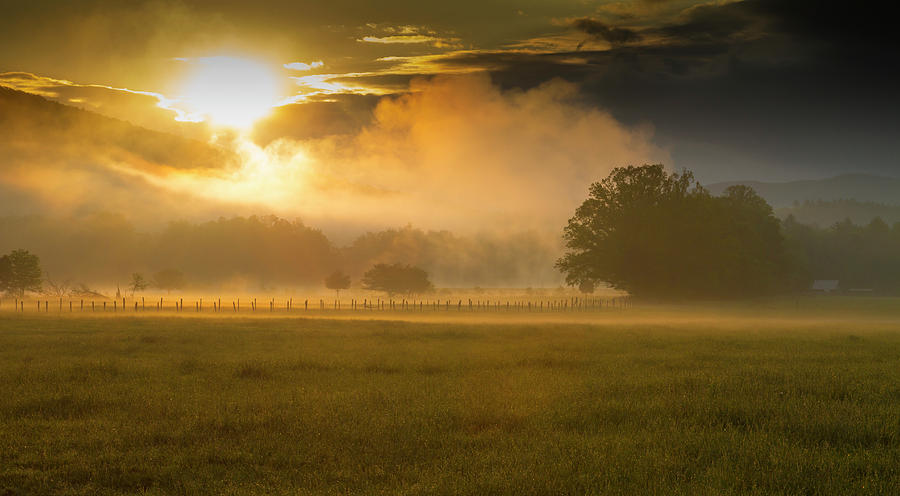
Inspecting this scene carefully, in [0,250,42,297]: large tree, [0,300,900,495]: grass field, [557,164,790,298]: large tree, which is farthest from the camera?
[0,250,42,297]: large tree

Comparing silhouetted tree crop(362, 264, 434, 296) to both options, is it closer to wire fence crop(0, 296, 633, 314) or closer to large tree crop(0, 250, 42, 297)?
wire fence crop(0, 296, 633, 314)

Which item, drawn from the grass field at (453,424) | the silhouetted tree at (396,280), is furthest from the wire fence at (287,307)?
the grass field at (453,424)

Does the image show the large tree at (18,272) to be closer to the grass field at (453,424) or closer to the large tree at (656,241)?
the large tree at (656,241)

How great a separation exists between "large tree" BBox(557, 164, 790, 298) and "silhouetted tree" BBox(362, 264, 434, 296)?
62741 mm

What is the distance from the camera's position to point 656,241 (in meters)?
97.9

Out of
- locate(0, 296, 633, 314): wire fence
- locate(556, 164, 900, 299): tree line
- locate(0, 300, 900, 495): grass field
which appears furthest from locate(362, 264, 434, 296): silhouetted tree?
locate(0, 300, 900, 495): grass field

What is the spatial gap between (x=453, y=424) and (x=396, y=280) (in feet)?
475

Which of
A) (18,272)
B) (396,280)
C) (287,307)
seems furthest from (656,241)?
(18,272)

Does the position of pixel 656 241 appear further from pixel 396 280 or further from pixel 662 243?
pixel 396 280

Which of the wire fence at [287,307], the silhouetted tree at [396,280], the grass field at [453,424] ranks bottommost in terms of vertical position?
the wire fence at [287,307]

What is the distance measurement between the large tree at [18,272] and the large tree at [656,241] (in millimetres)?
95998

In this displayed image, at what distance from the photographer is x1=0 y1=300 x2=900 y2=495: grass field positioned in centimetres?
1222

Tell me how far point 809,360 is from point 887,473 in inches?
678

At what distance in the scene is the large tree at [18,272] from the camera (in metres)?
130
